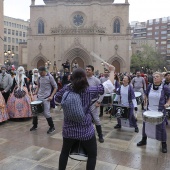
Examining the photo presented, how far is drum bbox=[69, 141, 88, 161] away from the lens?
289 centimetres

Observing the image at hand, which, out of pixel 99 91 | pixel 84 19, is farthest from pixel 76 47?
pixel 99 91

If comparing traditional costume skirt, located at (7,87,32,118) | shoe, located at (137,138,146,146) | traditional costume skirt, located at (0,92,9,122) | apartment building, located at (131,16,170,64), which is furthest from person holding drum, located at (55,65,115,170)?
apartment building, located at (131,16,170,64)

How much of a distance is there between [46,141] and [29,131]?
3.55 ft

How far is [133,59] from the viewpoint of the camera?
1672 inches

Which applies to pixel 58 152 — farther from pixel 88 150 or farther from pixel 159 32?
pixel 159 32

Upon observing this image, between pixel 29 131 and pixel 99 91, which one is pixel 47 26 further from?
pixel 99 91

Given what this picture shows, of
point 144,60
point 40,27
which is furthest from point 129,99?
point 144,60

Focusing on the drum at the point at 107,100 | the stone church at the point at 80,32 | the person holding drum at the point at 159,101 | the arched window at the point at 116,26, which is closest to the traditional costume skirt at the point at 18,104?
the drum at the point at 107,100

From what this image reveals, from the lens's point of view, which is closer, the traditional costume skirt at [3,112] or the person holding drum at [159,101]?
the person holding drum at [159,101]

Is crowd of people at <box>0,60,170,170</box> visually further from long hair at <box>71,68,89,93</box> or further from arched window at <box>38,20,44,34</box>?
arched window at <box>38,20,44,34</box>

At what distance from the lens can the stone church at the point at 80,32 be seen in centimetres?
3228

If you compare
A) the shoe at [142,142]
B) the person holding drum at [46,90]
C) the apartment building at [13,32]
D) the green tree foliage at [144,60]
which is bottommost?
the shoe at [142,142]

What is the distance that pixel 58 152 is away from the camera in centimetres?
464

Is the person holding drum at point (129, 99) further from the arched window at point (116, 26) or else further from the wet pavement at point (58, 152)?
the arched window at point (116, 26)
